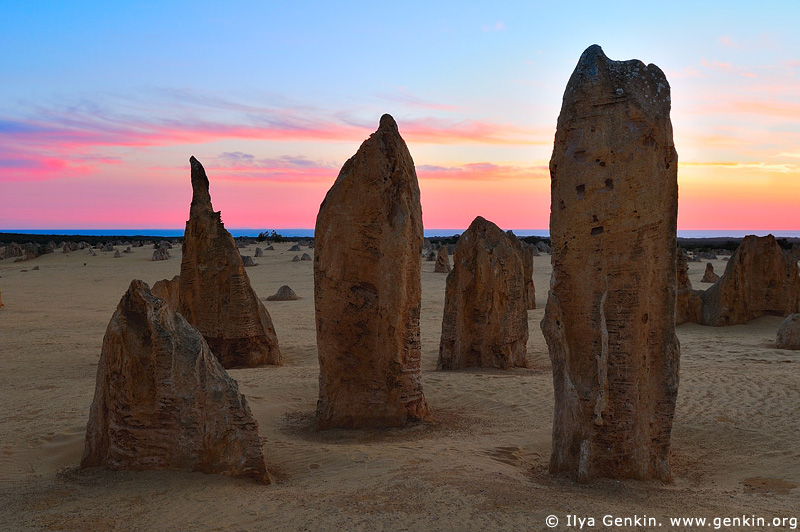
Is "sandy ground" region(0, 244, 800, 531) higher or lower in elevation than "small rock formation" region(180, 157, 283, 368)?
lower

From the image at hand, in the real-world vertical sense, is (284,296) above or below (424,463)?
above

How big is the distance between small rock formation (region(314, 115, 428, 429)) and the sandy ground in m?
0.32

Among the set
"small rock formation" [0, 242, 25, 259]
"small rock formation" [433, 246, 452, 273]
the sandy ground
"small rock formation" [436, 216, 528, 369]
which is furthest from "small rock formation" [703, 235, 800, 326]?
"small rock formation" [0, 242, 25, 259]

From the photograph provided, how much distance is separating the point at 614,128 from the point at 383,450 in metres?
3.42

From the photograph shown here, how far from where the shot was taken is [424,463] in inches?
230

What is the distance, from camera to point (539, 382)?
10062 millimetres

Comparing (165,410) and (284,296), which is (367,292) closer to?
(165,410)

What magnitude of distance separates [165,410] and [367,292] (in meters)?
2.76

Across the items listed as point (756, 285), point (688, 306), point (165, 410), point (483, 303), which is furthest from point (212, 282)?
point (756, 285)

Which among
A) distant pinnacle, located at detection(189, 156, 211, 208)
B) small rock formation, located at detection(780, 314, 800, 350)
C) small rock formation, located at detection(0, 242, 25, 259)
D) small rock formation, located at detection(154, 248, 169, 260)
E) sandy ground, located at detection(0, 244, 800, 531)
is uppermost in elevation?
distant pinnacle, located at detection(189, 156, 211, 208)

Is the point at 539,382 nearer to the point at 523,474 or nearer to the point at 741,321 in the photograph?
the point at 523,474

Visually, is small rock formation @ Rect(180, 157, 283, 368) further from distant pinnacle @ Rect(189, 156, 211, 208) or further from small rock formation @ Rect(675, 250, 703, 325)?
small rock formation @ Rect(675, 250, 703, 325)

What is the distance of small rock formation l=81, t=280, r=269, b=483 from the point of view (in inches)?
210

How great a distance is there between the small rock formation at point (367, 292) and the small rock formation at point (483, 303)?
352cm
